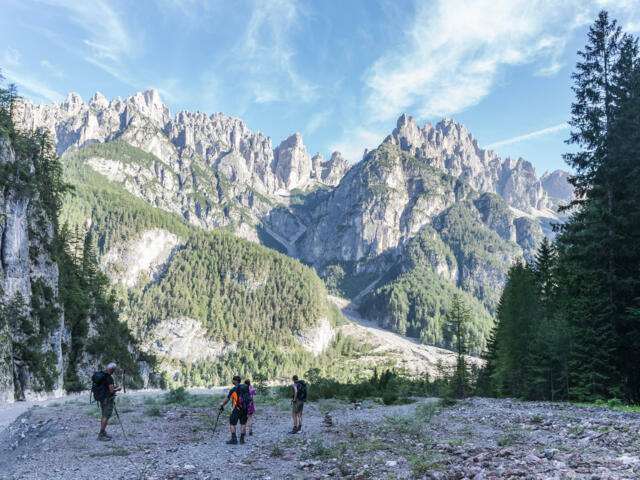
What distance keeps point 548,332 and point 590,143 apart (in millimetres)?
13096

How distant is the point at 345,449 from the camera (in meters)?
11.4

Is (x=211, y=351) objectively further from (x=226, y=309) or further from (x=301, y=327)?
(x=301, y=327)

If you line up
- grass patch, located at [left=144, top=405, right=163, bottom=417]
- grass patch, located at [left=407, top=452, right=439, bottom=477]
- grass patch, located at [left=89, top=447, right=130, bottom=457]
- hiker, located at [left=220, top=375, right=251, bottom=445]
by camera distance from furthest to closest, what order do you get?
grass patch, located at [left=144, top=405, right=163, bottom=417] < hiker, located at [left=220, top=375, right=251, bottom=445] < grass patch, located at [left=89, top=447, right=130, bottom=457] < grass patch, located at [left=407, top=452, right=439, bottom=477]

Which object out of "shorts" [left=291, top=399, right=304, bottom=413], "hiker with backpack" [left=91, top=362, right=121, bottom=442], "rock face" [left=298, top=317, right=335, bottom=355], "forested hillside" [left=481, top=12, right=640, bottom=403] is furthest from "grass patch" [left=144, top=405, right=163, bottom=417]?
"rock face" [left=298, top=317, right=335, bottom=355]

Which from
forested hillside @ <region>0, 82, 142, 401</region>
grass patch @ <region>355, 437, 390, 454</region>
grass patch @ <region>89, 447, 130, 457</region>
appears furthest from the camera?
forested hillside @ <region>0, 82, 142, 401</region>

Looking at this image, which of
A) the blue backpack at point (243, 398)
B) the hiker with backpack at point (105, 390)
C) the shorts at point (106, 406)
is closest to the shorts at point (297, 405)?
the blue backpack at point (243, 398)

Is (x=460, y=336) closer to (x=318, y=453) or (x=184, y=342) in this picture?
(x=318, y=453)

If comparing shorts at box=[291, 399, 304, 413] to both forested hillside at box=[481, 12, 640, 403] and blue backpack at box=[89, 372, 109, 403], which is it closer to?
blue backpack at box=[89, 372, 109, 403]

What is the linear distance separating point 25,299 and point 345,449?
4019cm

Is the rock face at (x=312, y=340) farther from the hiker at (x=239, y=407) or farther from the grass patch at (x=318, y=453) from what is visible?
the grass patch at (x=318, y=453)

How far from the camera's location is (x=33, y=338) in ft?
120

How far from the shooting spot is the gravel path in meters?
7.65

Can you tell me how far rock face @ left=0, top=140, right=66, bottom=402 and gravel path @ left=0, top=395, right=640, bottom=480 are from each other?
19.5 metres

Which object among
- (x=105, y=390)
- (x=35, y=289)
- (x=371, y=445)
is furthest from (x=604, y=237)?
(x=35, y=289)
